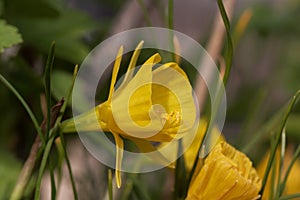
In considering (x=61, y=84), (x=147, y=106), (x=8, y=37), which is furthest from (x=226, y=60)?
(x=61, y=84)

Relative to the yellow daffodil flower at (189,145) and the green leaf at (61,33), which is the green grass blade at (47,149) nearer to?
the yellow daffodil flower at (189,145)

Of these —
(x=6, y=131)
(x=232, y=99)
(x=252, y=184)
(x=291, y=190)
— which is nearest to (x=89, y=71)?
(x=6, y=131)

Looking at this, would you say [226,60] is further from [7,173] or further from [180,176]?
[7,173]

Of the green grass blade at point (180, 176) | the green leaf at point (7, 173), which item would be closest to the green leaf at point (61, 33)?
the green leaf at point (7, 173)

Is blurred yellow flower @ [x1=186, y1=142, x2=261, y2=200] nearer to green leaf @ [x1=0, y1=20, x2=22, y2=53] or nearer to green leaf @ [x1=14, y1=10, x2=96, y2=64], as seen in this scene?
green leaf @ [x1=0, y1=20, x2=22, y2=53]

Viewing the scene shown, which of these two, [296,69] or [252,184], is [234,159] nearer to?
[252,184]
